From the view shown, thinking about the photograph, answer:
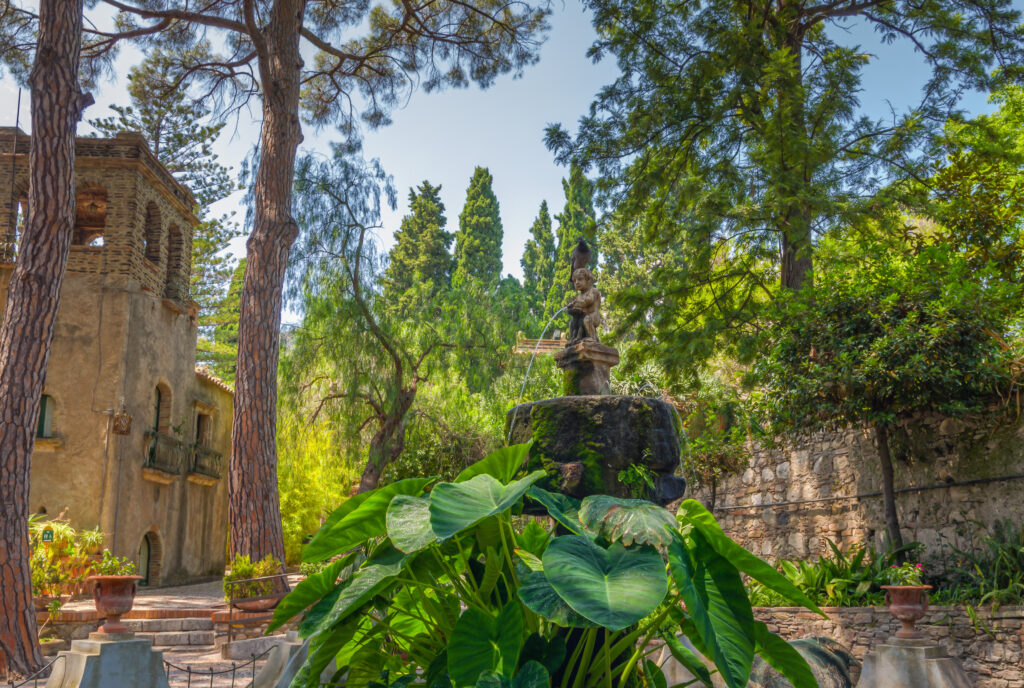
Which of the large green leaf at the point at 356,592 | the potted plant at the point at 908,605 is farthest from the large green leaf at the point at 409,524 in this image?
the potted plant at the point at 908,605

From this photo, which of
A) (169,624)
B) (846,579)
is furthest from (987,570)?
(169,624)

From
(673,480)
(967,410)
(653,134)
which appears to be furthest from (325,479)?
(673,480)

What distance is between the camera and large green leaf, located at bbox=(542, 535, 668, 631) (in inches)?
86.5

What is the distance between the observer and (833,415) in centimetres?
906

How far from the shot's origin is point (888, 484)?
9.27 metres

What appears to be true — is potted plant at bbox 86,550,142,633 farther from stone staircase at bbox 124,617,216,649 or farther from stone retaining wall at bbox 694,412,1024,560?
stone retaining wall at bbox 694,412,1024,560

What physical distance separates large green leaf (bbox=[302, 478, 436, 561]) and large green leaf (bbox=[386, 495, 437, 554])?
19 centimetres

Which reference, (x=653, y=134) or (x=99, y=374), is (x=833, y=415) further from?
(x=99, y=374)

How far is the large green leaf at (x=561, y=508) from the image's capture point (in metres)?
2.77

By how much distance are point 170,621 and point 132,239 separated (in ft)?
27.8

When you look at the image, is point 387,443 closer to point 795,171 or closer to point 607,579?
point 795,171

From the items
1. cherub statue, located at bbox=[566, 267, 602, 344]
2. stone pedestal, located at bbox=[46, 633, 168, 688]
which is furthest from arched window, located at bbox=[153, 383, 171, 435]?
stone pedestal, located at bbox=[46, 633, 168, 688]

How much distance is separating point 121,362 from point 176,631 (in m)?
6.98

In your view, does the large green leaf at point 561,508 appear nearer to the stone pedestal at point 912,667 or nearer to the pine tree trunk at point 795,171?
the stone pedestal at point 912,667
